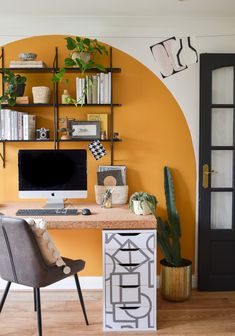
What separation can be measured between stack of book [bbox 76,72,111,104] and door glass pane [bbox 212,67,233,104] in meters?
0.91

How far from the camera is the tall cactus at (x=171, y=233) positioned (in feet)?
11.8

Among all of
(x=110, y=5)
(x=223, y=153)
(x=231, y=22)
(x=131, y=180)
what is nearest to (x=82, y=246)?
(x=131, y=180)

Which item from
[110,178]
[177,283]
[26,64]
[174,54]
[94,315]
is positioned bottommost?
[94,315]

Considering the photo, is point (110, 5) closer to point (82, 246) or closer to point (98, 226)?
point (98, 226)

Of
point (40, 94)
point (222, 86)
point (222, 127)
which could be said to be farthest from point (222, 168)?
point (40, 94)

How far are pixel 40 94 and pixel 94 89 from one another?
45cm

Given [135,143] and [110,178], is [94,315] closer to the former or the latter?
[110,178]

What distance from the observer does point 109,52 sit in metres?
3.67

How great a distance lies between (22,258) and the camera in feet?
8.79

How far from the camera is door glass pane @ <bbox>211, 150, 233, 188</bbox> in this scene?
3.74 metres

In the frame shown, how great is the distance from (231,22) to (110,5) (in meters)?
1.07

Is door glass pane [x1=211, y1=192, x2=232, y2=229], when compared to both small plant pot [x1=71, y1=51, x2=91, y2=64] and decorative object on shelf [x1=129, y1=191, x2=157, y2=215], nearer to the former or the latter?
decorative object on shelf [x1=129, y1=191, x2=157, y2=215]

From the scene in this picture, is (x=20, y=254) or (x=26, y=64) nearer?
(x=20, y=254)

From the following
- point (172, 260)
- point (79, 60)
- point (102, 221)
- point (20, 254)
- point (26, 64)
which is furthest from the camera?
point (172, 260)
